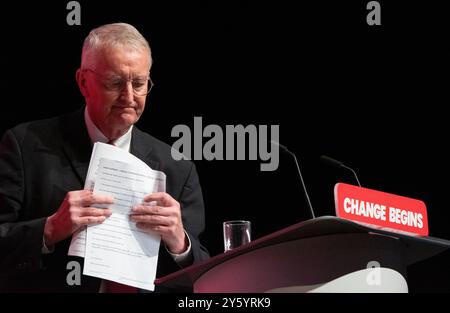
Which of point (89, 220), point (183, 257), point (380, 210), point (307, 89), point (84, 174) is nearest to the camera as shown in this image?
point (380, 210)

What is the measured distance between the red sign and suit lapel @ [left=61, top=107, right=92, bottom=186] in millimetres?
1151

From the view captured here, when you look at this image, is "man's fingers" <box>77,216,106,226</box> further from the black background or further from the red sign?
the black background

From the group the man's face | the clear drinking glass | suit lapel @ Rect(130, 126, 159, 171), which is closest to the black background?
suit lapel @ Rect(130, 126, 159, 171)

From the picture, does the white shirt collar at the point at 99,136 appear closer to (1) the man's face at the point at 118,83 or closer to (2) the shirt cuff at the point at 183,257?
(1) the man's face at the point at 118,83

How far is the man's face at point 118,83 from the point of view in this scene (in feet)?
8.23

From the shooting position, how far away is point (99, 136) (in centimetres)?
262

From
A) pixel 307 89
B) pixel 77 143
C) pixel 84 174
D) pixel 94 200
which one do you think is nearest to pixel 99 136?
pixel 77 143

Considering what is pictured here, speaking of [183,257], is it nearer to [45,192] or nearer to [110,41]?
[45,192]

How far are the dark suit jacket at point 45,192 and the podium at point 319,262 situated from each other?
1.83 ft

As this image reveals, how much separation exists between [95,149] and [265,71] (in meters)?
2.21

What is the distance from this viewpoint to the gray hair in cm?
253

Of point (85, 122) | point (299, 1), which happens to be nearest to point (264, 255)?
point (85, 122)

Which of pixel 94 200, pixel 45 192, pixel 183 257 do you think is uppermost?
pixel 45 192

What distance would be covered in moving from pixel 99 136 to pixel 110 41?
0.37 metres
